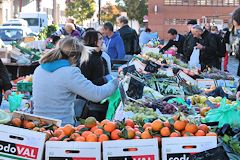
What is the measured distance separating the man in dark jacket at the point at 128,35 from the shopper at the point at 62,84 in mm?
8066

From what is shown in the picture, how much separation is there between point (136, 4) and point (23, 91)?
51277 millimetres

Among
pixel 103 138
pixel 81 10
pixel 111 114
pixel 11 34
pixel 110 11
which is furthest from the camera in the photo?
pixel 110 11

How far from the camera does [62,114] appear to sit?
5.56 metres

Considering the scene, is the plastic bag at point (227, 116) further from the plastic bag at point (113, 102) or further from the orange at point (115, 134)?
the plastic bag at point (113, 102)

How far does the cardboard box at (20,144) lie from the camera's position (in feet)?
12.8

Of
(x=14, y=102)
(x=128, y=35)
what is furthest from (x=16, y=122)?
(x=128, y=35)

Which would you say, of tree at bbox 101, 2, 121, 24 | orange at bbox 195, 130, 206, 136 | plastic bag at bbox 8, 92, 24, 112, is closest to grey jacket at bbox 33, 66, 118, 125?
orange at bbox 195, 130, 206, 136

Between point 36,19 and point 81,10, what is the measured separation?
59.0 feet

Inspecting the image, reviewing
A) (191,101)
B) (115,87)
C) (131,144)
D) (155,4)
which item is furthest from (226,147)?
(155,4)

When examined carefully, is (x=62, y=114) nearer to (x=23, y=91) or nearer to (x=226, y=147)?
(x=226, y=147)

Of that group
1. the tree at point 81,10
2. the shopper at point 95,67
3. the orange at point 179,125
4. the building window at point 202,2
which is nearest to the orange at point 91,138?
the orange at point 179,125

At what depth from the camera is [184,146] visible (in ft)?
12.8

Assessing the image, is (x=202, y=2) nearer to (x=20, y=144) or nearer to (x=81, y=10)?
(x=81, y=10)

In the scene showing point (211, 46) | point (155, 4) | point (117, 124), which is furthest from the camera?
point (155, 4)
